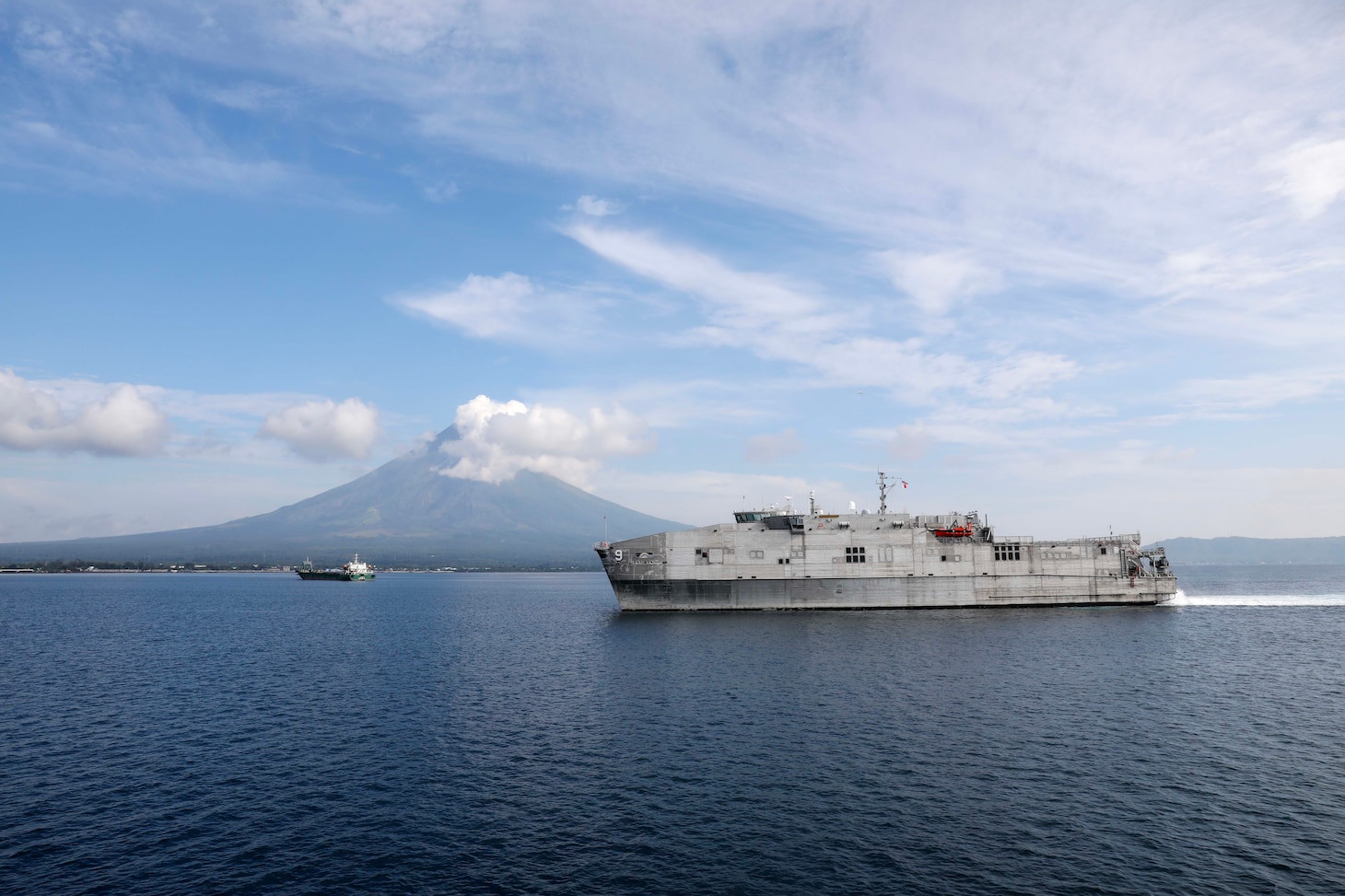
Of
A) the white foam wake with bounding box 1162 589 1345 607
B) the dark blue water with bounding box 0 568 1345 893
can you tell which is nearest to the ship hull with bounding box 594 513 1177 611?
the dark blue water with bounding box 0 568 1345 893

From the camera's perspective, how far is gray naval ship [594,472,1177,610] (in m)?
85.6

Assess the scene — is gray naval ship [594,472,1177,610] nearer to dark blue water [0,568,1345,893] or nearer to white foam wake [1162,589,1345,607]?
dark blue water [0,568,1345,893]

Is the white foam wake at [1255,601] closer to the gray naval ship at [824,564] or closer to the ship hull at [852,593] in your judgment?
the ship hull at [852,593]

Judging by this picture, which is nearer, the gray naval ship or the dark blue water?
the dark blue water

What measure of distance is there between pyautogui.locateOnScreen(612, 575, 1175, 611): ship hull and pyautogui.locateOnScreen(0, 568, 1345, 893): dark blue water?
19829 millimetres

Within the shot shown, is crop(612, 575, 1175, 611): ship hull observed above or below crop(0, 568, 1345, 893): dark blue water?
above

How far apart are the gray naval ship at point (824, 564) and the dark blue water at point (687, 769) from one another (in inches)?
787

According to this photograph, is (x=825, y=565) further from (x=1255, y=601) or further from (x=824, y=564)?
(x=1255, y=601)

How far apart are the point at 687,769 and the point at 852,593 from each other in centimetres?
5801

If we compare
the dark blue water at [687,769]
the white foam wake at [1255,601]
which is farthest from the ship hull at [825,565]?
the white foam wake at [1255,601]

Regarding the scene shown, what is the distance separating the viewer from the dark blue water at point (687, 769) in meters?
23.2

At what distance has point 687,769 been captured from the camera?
1270 inches

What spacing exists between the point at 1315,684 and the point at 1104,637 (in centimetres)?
A: 1958

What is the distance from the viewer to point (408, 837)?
2559cm
